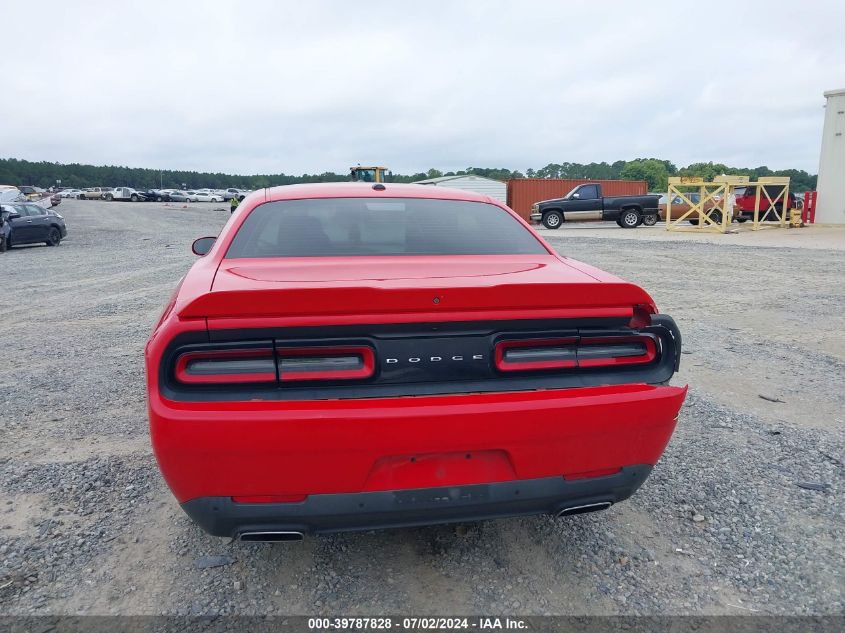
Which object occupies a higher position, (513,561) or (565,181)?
(565,181)

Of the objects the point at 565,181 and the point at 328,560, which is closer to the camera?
the point at 328,560

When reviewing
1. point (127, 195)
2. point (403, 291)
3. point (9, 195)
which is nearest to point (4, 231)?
point (9, 195)

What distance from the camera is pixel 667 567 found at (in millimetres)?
2643

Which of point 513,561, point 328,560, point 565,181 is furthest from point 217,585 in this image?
point 565,181

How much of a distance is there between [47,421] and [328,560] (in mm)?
2691

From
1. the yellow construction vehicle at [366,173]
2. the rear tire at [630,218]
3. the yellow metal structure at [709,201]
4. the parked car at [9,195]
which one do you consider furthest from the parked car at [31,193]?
the yellow metal structure at [709,201]

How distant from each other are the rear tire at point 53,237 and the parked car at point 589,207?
687 inches

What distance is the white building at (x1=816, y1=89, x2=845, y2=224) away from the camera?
26016mm

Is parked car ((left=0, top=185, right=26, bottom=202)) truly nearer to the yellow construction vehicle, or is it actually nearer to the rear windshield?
the yellow construction vehicle

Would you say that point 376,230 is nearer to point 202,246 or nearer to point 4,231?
point 202,246

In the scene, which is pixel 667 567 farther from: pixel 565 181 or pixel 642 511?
pixel 565 181

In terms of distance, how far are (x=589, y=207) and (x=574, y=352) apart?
2403 centimetres

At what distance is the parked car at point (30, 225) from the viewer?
18156mm

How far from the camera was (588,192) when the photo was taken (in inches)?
990
